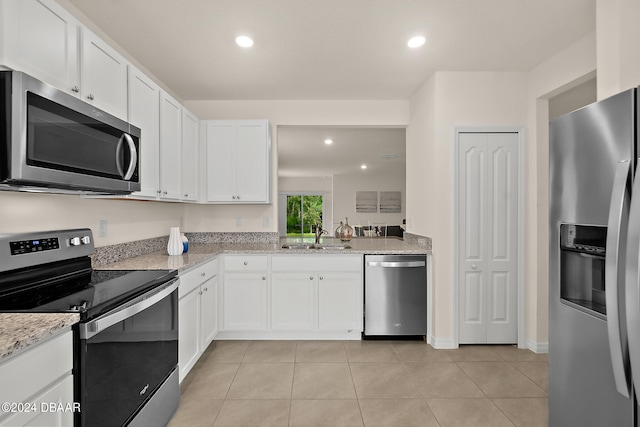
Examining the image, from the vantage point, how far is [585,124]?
1.40m

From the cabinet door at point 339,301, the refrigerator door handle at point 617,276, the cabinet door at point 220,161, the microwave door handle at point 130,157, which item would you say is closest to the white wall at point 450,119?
the cabinet door at point 339,301

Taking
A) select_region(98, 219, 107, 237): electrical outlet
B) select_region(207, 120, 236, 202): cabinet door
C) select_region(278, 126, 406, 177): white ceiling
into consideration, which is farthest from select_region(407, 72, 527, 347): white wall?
select_region(98, 219, 107, 237): electrical outlet

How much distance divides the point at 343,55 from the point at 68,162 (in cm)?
213

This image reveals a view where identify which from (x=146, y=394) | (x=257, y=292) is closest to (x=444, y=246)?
(x=257, y=292)

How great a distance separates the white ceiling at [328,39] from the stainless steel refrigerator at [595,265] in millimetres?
1208

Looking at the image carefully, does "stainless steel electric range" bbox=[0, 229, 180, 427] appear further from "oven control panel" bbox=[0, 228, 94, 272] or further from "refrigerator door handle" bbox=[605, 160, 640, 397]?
"refrigerator door handle" bbox=[605, 160, 640, 397]

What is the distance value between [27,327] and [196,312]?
5.16ft

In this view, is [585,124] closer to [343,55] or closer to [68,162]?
[343,55]

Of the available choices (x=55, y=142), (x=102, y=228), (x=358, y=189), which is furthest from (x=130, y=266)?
(x=358, y=189)

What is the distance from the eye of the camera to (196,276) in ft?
8.50

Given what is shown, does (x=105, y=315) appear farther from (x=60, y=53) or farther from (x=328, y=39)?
(x=328, y=39)

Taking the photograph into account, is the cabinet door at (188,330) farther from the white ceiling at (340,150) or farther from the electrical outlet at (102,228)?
the white ceiling at (340,150)

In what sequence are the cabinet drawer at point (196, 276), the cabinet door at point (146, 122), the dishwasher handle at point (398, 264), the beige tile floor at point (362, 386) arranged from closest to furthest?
the beige tile floor at point (362, 386), the cabinet door at point (146, 122), the cabinet drawer at point (196, 276), the dishwasher handle at point (398, 264)

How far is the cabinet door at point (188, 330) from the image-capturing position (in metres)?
2.28
